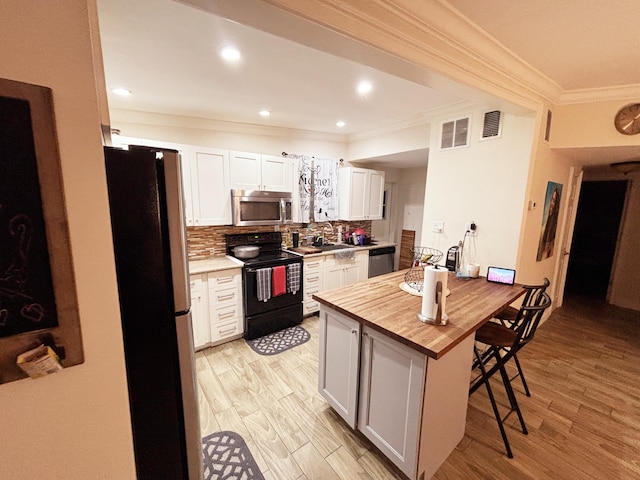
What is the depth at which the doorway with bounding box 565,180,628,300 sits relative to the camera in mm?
5016

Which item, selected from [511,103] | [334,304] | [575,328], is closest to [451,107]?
[511,103]

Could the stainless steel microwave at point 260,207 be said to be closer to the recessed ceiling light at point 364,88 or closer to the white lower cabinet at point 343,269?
the white lower cabinet at point 343,269

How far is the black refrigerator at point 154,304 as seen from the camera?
0.98 metres

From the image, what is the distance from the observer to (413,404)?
4.45 ft

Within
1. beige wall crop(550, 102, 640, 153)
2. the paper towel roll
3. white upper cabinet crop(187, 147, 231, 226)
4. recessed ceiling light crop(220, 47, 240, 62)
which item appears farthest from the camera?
white upper cabinet crop(187, 147, 231, 226)

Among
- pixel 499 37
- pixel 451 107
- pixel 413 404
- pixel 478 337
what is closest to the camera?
pixel 413 404

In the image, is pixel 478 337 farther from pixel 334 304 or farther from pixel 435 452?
pixel 334 304

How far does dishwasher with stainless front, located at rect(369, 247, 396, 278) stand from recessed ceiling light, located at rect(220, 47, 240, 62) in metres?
3.13

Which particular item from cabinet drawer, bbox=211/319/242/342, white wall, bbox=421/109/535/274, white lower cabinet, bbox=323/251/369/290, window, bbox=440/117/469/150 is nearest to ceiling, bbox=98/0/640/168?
window, bbox=440/117/469/150

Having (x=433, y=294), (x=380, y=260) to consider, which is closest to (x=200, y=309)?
(x=433, y=294)

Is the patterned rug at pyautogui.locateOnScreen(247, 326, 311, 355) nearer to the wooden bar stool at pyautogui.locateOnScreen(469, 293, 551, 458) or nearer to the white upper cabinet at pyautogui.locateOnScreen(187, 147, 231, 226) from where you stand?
the white upper cabinet at pyautogui.locateOnScreen(187, 147, 231, 226)

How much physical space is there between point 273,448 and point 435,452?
1.02 m

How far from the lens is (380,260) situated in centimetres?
437

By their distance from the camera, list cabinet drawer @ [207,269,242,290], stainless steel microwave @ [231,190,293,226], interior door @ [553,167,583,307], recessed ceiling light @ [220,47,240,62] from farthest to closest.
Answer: interior door @ [553,167,583,307] < stainless steel microwave @ [231,190,293,226] < cabinet drawer @ [207,269,242,290] < recessed ceiling light @ [220,47,240,62]
